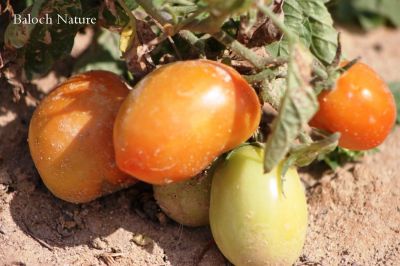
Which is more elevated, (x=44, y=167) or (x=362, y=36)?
(x=44, y=167)

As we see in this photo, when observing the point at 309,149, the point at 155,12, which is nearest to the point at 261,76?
the point at 309,149

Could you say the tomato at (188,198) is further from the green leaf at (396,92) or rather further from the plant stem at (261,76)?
the green leaf at (396,92)

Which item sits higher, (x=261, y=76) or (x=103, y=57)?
(x=261, y=76)

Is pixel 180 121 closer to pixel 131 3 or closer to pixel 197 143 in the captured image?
pixel 197 143

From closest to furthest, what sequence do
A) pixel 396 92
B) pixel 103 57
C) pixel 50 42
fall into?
pixel 50 42
pixel 103 57
pixel 396 92

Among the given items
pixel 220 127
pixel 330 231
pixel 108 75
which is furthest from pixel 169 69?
pixel 330 231

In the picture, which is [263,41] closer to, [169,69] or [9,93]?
[169,69]
